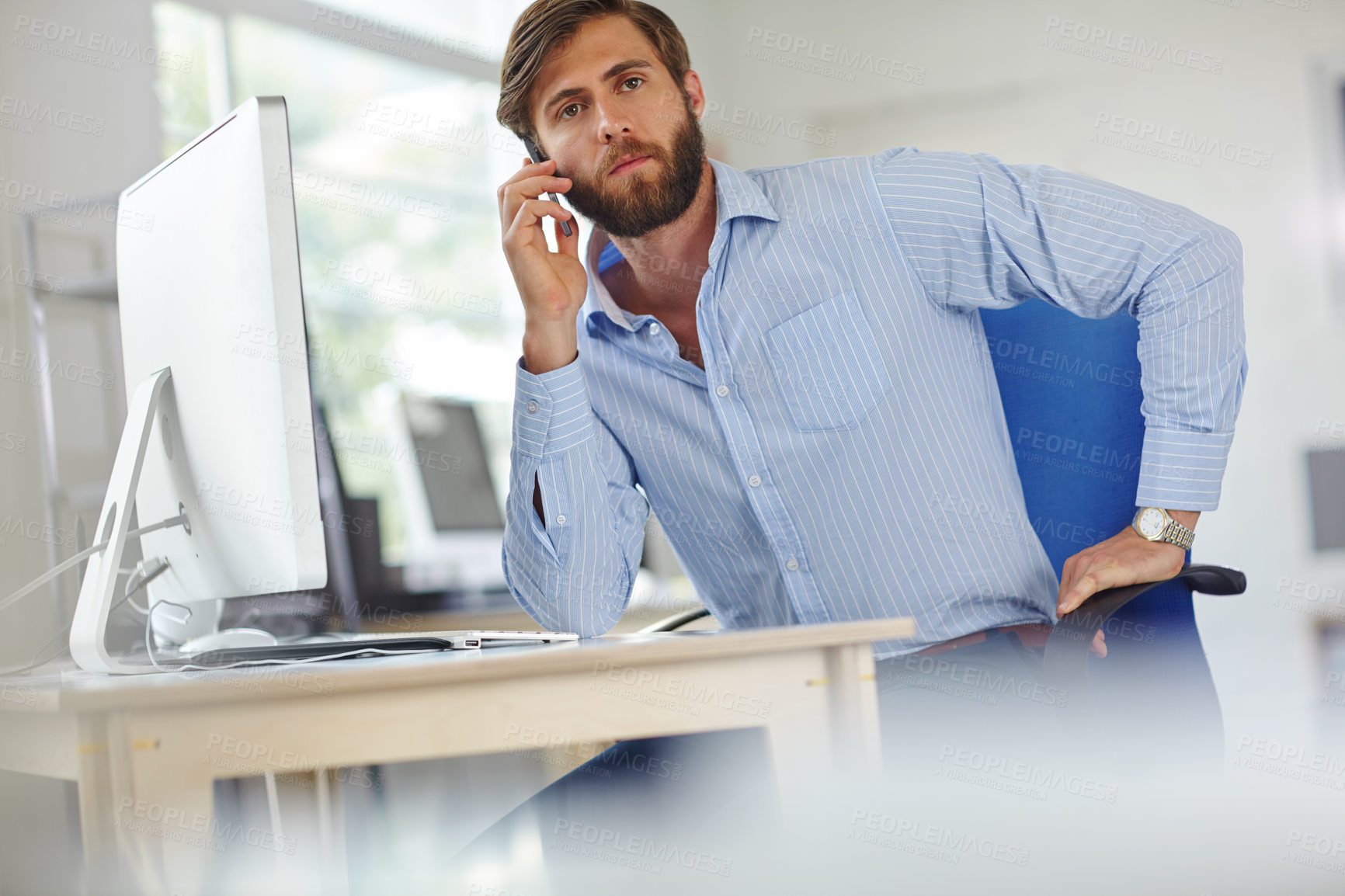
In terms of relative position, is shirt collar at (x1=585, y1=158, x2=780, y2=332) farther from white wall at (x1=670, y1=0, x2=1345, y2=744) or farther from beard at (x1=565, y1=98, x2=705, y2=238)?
white wall at (x1=670, y1=0, x2=1345, y2=744)

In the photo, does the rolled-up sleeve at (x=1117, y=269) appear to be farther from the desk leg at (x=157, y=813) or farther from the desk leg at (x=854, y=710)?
the desk leg at (x=157, y=813)

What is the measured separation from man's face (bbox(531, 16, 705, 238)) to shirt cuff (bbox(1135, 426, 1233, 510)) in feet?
2.35

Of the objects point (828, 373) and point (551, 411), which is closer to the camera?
point (551, 411)

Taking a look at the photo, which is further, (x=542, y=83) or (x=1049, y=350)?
(x=542, y=83)

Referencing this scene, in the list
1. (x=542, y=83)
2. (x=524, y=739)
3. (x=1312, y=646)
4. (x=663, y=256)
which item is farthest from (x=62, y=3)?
(x=1312, y=646)

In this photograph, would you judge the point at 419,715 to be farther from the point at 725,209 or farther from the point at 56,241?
the point at 56,241

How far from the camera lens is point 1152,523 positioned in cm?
125

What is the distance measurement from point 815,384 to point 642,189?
383 millimetres

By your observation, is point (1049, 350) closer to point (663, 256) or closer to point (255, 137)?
point (663, 256)

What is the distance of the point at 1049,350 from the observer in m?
1.36

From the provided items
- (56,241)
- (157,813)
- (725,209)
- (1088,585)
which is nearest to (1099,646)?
(1088,585)

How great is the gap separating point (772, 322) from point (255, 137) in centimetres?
71

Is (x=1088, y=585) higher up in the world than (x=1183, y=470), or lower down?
lower down

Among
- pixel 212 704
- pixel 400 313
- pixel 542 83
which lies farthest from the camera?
pixel 400 313
